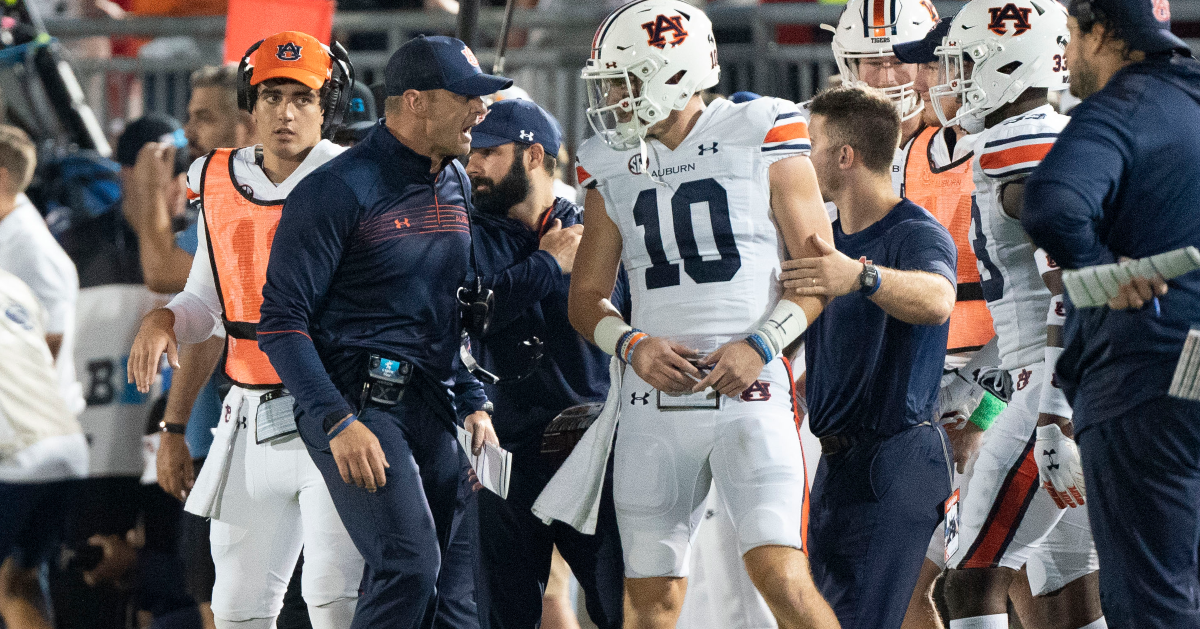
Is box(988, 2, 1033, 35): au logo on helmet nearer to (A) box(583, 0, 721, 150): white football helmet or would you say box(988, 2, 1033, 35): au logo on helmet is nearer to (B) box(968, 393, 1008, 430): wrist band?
(B) box(968, 393, 1008, 430): wrist band

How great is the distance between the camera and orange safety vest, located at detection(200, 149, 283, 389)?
466 centimetres

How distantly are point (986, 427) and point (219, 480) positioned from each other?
261cm

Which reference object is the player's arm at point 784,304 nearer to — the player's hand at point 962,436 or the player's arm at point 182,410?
the player's hand at point 962,436

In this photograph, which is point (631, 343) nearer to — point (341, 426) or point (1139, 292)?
point (341, 426)

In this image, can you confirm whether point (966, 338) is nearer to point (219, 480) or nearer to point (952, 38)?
point (952, 38)

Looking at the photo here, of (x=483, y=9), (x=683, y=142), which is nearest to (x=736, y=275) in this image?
(x=683, y=142)

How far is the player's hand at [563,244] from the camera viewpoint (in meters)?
4.85

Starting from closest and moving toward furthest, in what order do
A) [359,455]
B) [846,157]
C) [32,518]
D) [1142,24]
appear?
[1142,24] → [359,455] → [846,157] → [32,518]

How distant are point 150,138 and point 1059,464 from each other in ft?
14.3

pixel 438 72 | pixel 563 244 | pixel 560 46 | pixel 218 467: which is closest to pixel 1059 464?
pixel 563 244

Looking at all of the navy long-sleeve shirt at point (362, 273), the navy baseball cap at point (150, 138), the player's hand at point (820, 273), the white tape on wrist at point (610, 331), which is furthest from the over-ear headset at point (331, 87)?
the navy baseball cap at point (150, 138)

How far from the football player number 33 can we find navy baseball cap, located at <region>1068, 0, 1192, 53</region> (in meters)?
1.09

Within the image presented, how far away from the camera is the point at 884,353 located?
4395 millimetres

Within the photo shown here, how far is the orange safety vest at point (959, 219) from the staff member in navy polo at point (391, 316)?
1.85 m
